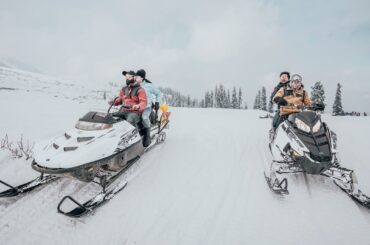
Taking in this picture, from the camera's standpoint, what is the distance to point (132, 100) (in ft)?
17.8

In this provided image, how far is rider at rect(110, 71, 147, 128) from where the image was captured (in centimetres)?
504

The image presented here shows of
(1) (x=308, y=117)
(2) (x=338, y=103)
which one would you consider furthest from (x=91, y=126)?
(2) (x=338, y=103)

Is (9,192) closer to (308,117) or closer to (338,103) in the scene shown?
(308,117)

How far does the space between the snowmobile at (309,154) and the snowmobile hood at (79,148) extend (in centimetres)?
280

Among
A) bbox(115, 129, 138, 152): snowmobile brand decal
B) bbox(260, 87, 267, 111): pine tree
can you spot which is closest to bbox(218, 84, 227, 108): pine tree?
bbox(260, 87, 267, 111): pine tree

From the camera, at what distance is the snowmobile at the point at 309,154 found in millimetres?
3661

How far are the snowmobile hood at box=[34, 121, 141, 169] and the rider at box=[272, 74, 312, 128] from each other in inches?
148

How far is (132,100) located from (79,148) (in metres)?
2.28

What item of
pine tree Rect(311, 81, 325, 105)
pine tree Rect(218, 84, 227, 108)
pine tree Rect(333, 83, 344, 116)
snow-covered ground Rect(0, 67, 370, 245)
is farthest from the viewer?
pine tree Rect(218, 84, 227, 108)

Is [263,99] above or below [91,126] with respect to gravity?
above

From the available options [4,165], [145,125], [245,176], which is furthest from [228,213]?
[4,165]

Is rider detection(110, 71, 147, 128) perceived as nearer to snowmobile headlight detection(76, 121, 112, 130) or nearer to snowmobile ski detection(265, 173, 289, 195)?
snowmobile headlight detection(76, 121, 112, 130)

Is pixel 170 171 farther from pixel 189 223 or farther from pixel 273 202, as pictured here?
pixel 273 202

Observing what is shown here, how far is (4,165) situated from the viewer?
439 centimetres
